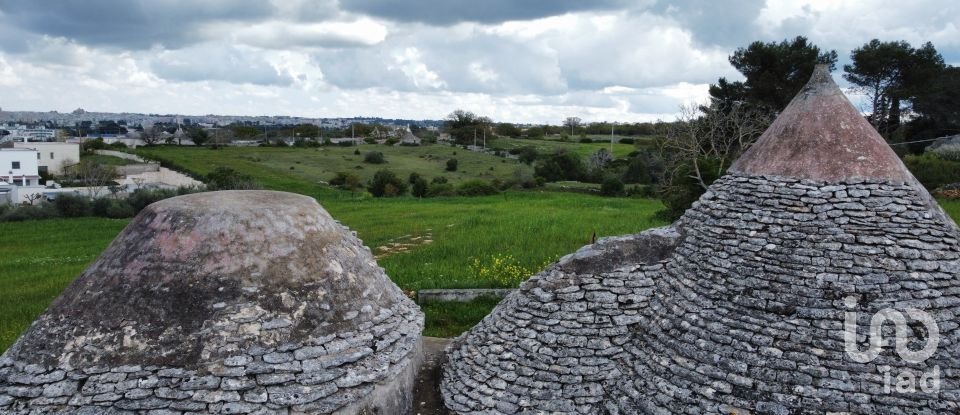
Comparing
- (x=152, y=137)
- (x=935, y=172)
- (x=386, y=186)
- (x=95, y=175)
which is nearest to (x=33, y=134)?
(x=152, y=137)

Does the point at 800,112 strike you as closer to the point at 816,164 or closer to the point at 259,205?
the point at 816,164

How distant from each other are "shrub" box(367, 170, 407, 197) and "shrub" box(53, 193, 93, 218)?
657 inches

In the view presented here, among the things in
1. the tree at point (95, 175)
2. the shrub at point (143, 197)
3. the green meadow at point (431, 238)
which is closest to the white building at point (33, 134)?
the tree at point (95, 175)

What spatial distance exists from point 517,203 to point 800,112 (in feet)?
83.7

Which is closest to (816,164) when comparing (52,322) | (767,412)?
(767,412)

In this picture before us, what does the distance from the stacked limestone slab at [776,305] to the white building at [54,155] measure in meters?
63.8

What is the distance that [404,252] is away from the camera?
70.3 ft

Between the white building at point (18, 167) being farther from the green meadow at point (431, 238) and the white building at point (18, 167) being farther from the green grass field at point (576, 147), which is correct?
the green grass field at point (576, 147)

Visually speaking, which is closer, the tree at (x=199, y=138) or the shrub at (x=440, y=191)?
the shrub at (x=440, y=191)

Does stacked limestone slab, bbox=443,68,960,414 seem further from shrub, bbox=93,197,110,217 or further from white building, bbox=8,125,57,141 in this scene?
white building, bbox=8,125,57,141

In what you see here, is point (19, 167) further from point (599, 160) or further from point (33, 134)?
point (33, 134)

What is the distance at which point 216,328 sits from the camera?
7.82 m

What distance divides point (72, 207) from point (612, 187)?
30.1m

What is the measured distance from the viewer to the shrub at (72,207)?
118 feet
